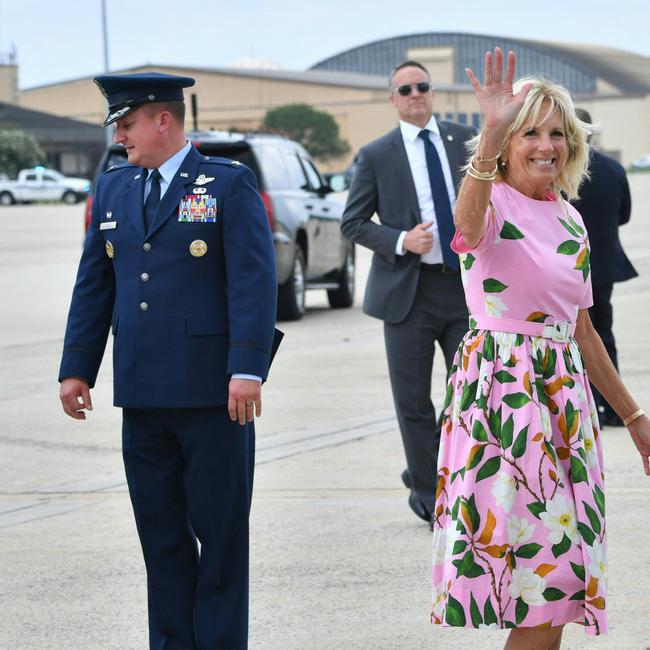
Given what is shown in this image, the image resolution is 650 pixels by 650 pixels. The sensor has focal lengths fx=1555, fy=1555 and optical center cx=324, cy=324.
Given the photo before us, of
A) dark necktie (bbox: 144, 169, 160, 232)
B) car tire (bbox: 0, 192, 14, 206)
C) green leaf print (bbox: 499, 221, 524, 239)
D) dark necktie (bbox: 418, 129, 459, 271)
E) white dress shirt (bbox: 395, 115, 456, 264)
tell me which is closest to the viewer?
green leaf print (bbox: 499, 221, 524, 239)

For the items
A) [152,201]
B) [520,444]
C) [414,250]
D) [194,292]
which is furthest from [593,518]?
[414,250]

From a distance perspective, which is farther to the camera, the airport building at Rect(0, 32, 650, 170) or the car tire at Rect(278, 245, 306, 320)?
the airport building at Rect(0, 32, 650, 170)

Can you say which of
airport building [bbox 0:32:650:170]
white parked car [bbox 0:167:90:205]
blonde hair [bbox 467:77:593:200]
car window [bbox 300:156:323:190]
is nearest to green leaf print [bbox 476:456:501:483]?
blonde hair [bbox 467:77:593:200]

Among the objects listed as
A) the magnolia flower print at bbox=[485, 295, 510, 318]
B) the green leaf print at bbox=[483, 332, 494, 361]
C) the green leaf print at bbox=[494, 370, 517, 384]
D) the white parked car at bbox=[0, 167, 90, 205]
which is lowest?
the white parked car at bbox=[0, 167, 90, 205]

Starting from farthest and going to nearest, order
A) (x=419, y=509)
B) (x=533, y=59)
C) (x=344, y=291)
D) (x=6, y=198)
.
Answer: (x=533, y=59), (x=6, y=198), (x=344, y=291), (x=419, y=509)

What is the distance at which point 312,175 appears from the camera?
1653 cm

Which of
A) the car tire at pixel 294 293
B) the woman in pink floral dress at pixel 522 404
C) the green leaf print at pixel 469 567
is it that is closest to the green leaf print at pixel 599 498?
the woman in pink floral dress at pixel 522 404

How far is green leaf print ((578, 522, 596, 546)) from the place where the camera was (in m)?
3.90

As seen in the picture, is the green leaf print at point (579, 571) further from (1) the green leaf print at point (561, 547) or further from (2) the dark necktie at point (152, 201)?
(2) the dark necktie at point (152, 201)

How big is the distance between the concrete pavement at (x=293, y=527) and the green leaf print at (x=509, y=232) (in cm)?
155

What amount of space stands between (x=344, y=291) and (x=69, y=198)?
53.2 m

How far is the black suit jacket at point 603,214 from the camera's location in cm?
886

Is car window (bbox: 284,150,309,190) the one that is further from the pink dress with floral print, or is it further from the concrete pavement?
the pink dress with floral print

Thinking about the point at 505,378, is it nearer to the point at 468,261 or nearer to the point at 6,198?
the point at 468,261
